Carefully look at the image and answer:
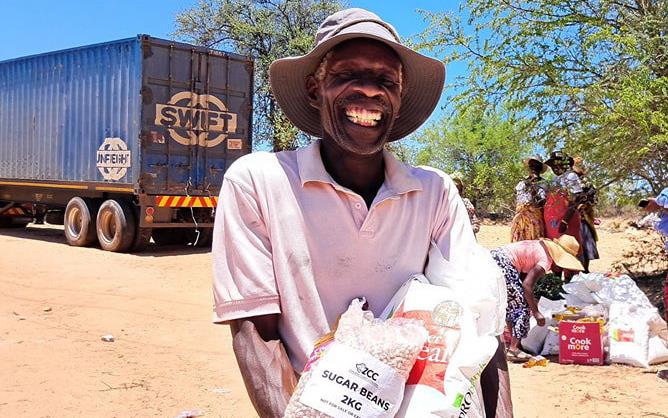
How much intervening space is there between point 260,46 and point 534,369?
17.6 metres

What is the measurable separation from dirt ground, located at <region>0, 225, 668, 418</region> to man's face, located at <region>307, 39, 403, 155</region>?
2.89m

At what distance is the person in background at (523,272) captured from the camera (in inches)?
221

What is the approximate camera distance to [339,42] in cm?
176

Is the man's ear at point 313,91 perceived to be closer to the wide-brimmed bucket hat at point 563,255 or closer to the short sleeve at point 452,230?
the short sleeve at point 452,230

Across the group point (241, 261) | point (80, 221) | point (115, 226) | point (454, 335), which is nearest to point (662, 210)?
point (454, 335)

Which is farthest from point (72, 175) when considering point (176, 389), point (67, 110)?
point (176, 389)

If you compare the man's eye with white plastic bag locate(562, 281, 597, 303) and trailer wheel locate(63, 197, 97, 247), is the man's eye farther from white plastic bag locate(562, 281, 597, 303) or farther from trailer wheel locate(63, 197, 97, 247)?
trailer wheel locate(63, 197, 97, 247)

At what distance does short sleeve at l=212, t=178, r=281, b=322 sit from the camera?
1587 millimetres

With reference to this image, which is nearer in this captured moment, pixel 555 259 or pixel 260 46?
pixel 555 259

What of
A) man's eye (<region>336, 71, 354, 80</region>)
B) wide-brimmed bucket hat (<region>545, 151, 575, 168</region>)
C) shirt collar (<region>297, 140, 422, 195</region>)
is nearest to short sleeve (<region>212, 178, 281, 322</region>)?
shirt collar (<region>297, 140, 422, 195</region>)

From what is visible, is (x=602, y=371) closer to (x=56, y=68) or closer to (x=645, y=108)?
(x=645, y=108)

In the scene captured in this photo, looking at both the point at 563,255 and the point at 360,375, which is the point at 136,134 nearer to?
the point at 563,255

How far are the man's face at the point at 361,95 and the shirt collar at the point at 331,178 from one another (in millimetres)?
65

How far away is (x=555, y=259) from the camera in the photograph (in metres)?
5.82
